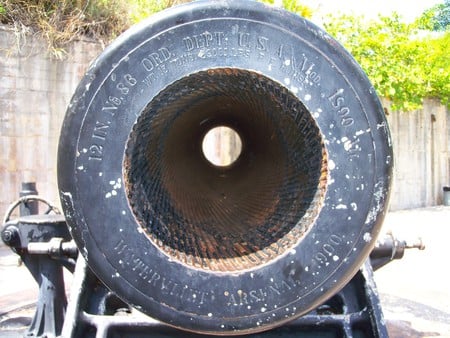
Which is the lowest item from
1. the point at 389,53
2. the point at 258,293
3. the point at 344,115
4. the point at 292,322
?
the point at 292,322

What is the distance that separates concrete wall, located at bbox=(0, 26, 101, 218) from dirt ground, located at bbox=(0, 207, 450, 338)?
0.92 metres

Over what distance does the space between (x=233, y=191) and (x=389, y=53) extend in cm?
923

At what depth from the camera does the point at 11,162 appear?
6.91 meters

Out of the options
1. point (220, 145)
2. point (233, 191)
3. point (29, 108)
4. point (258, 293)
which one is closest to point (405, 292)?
point (233, 191)

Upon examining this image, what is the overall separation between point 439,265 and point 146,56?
5.04 metres

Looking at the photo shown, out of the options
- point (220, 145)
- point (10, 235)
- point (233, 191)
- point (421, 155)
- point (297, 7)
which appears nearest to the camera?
point (233, 191)

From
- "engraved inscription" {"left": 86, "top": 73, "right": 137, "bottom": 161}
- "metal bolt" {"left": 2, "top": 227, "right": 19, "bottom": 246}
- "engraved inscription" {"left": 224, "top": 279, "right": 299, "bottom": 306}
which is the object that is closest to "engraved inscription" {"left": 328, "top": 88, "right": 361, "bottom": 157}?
"engraved inscription" {"left": 224, "top": 279, "right": 299, "bottom": 306}

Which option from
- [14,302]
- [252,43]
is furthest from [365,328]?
[14,302]

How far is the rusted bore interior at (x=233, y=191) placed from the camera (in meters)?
1.49

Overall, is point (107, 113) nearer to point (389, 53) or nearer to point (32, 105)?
point (32, 105)

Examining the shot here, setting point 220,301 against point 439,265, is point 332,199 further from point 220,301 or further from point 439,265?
point 439,265

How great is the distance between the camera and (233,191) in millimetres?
2363

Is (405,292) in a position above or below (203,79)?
below

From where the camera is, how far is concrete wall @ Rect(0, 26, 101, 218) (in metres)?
6.90
